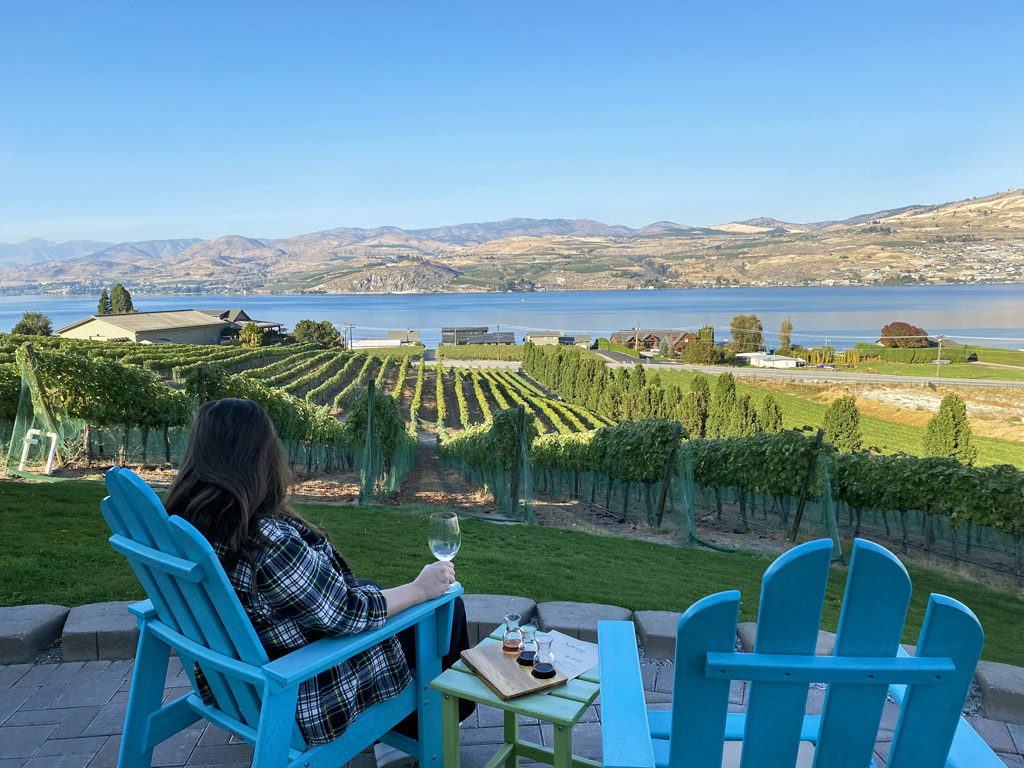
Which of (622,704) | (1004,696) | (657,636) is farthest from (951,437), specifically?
(622,704)

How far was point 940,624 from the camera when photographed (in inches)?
48.9

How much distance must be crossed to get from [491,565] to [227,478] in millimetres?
3448

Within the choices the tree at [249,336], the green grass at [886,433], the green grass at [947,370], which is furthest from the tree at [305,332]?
the green grass at [947,370]

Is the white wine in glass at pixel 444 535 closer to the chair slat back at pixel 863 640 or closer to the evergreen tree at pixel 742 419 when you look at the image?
the chair slat back at pixel 863 640

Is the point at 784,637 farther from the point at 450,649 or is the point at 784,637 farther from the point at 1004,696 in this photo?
the point at 1004,696

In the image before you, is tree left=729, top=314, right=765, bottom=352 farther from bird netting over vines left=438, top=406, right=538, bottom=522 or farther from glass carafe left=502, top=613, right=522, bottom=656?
glass carafe left=502, top=613, right=522, bottom=656

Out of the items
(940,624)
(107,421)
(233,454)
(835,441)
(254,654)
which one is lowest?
(835,441)

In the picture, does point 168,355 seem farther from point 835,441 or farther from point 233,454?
point 233,454

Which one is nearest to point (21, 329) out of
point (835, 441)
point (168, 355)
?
point (168, 355)

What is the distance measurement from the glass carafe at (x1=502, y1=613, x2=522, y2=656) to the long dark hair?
82 centimetres

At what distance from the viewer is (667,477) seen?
34.1 ft

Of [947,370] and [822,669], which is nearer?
[822,669]

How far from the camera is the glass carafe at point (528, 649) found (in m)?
1.98

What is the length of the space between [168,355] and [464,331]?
203 feet
